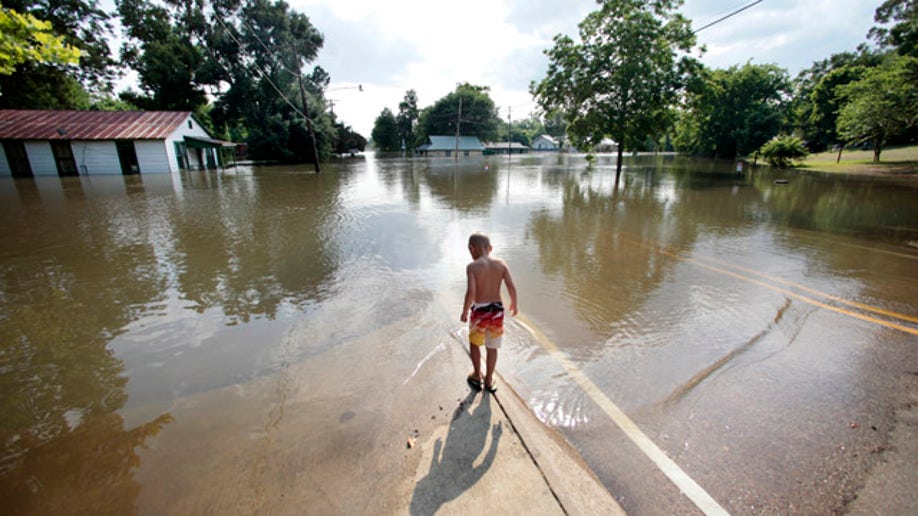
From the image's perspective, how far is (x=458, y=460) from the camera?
98.3 inches

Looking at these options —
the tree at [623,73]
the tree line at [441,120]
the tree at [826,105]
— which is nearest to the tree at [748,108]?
the tree at [826,105]

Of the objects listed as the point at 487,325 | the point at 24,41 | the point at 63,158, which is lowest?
the point at 487,325

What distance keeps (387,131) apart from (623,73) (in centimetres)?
7825

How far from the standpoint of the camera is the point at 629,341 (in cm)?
414

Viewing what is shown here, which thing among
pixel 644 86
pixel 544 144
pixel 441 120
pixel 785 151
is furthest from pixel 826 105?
pixel 544 144

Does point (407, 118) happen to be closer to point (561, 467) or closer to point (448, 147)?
point (448, 147)

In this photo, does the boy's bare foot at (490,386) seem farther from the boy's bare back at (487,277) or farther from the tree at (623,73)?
the tree at (623,73)

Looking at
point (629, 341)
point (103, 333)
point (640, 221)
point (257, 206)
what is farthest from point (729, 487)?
point (257, 206)

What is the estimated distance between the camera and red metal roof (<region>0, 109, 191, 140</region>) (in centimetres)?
2386

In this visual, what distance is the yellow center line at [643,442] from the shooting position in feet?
7.30

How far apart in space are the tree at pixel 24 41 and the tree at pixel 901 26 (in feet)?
136

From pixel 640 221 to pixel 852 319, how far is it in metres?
6.32

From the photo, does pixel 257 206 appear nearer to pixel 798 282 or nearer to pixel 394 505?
pixel 394 505

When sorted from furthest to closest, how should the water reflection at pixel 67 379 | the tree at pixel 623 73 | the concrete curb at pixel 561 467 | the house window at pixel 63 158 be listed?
the house window at pixel 63 158 → the tree at pixel 623 73 → the water reflection at pixel 67 379 → the concrete curb at pixel 561 467
